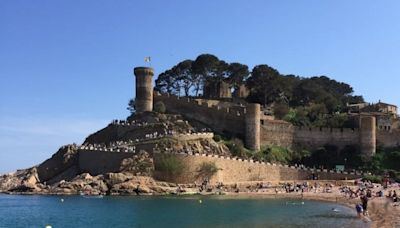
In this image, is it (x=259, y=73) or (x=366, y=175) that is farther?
(x=259, y=73)

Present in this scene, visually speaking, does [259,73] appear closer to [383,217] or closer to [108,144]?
[108,144]

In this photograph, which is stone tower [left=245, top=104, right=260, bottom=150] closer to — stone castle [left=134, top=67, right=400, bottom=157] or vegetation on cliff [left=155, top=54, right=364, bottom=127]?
stone castle [left=134, top=67, right=400, bottom=157]

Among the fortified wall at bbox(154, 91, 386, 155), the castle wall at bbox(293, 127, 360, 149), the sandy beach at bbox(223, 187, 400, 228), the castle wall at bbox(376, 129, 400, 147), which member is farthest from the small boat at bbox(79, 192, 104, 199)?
the castle wall at bbox(376, 129, 400, 147)

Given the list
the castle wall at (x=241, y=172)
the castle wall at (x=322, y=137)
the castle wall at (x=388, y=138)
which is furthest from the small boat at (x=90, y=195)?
the castle wall at (x=388, y=138)

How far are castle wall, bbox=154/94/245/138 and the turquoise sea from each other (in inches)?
662

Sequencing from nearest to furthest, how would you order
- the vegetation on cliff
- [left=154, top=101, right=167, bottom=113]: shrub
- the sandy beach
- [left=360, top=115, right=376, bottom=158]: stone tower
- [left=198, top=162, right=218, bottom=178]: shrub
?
the sandy beach → [left=198, top=162, right=218, bottom=178]: shrub → [left=360, top=115, right=376, bottom=158]: stone tower → [left=154, top=101, right=167, bottom=113]: shrub → the vegetation on cliff

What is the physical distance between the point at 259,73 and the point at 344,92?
24.9 metres

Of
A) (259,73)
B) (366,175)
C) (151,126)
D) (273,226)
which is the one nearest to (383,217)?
(273,226)

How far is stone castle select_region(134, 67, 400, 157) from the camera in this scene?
61.9m

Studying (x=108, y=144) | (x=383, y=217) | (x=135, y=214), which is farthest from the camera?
(x=108, y=144)

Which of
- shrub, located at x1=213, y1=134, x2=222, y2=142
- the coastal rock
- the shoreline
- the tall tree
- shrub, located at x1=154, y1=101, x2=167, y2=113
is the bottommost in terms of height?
the shoreline

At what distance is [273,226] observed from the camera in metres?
30.5

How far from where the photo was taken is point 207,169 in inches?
1992

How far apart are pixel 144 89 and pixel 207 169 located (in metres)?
16.5
